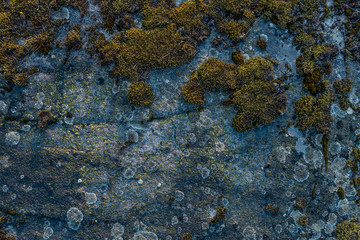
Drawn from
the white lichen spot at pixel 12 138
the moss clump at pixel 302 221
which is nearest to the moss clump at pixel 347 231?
the moss clump at pixel 302 221

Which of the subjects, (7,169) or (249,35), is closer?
(7,169)

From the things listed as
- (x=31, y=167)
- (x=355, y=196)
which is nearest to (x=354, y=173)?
(x=355, y=196)

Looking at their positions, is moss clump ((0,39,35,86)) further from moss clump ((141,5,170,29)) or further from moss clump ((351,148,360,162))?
moss clump ((351,148,360,162))

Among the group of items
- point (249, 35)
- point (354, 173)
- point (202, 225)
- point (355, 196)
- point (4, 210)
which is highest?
point (249, 35)

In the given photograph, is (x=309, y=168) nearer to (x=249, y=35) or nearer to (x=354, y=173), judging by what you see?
(x=354, y=173)

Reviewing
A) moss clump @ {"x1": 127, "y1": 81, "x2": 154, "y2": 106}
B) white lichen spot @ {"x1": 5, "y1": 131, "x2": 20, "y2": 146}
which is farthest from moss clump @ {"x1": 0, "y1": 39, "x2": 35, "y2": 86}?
moss clump @ {"x1": 127, "y1": 81, "x2": 154, "y2": 106}
